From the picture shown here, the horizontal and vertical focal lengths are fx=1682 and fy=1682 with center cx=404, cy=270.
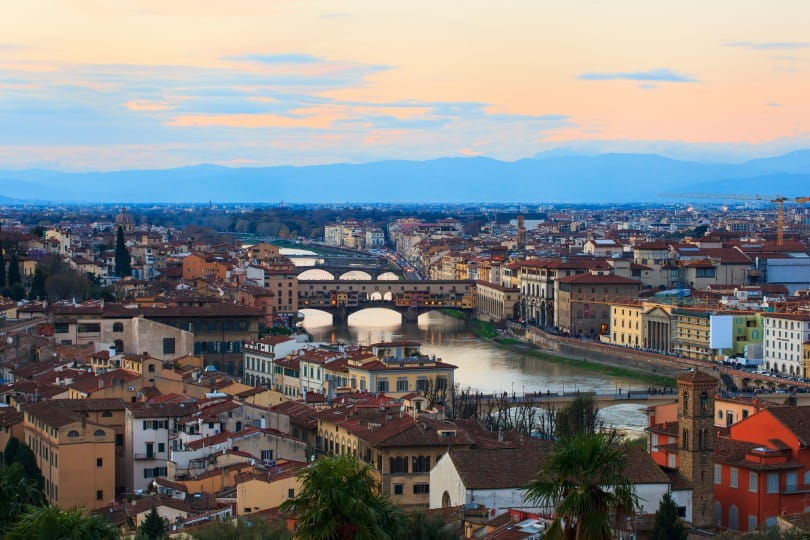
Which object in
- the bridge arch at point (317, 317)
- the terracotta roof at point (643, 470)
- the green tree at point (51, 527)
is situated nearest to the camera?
the green tree at point (51, 527)

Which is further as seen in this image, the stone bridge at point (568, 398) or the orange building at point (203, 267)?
the orange building at point (203, 267)

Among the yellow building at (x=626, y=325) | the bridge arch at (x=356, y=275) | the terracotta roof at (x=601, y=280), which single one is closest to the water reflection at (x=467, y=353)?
the yellow building at (x=626, y=325)

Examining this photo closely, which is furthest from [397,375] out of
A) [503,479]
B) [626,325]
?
[626,325]

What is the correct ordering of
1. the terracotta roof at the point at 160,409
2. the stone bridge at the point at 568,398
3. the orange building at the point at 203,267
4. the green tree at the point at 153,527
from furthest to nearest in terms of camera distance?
the orange building at the point at 203,267 < the stone bridge at the point at 568,398 < the terracotta roof at the point at 160,409 < the green tree at the point at 153,527

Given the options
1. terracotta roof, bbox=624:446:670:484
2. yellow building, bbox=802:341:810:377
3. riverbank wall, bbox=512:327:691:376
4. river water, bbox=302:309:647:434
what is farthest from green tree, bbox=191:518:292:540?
riverbank wall, bbox=512:327:691:376

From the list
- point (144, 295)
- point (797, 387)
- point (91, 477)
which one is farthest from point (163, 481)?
point (144, 295)

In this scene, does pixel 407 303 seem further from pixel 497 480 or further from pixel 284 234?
pixel 284 234

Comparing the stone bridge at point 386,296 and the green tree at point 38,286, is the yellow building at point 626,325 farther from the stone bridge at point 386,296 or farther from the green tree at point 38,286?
the green tree at point 38,286

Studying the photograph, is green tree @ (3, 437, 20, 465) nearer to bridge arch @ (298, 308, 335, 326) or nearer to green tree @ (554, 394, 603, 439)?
green tree @ (554, 394, 603, 439)
